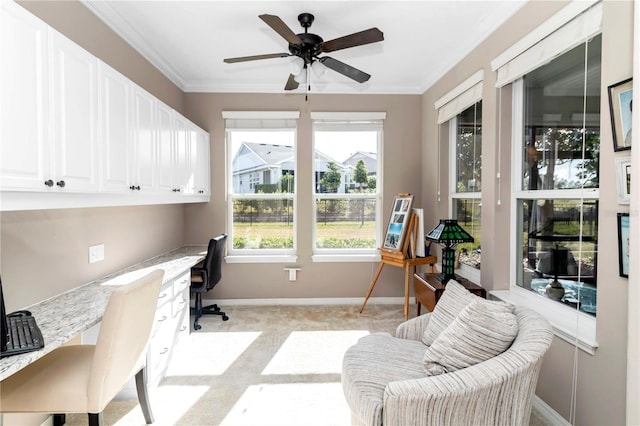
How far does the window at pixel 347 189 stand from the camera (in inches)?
170

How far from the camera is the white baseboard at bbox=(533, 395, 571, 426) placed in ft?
6.55

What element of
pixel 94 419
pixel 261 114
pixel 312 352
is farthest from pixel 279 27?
pixel 312 352

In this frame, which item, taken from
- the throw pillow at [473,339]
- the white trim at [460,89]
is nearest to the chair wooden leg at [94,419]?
the throw pillow at [473,339]

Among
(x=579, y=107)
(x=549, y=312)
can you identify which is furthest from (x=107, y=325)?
(x=579, y=107)

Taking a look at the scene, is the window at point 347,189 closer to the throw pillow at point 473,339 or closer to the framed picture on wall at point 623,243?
the throw pillow at point 473,339

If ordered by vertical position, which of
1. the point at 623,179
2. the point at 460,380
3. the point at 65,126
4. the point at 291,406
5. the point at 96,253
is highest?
the point at 65,126

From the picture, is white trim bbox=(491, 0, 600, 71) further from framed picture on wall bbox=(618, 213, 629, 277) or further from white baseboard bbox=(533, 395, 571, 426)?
white baseboard bbox=(533, 395, 571, 426)

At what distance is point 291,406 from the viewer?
2.23 m

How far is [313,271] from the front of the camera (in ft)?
14.2

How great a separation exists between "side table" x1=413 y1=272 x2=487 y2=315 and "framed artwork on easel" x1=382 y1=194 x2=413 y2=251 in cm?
59

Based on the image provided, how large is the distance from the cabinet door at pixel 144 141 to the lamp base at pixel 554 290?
9.70ft

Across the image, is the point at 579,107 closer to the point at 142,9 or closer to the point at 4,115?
the point at 4,115

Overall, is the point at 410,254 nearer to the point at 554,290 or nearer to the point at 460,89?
the point at 554,290

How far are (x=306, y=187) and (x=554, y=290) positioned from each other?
2.85 m
